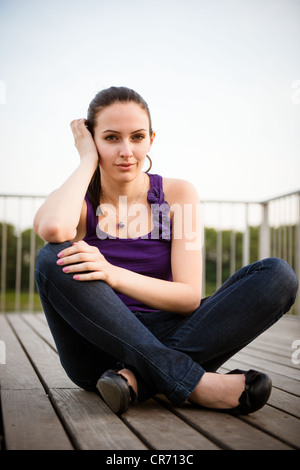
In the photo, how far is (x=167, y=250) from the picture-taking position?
1508mm

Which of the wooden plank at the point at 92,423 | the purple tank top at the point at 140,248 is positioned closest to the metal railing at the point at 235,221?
the purple tank top at the point at 140,248

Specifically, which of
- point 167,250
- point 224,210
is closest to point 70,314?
point 167,250

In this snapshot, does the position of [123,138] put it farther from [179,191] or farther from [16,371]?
[16,371]

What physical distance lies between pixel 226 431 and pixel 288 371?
877mm

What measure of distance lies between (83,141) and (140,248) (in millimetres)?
461

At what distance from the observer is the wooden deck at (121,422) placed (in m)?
0.94

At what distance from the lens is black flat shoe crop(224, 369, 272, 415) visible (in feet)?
3.68

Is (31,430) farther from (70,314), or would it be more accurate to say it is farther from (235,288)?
(235,288)

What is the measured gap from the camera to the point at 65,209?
134 cm
